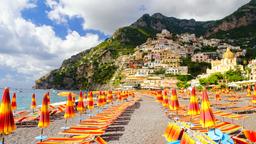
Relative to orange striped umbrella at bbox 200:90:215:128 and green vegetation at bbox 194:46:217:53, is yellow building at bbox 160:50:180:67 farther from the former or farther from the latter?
orange striped umbrella at bbox 200:90:215:128

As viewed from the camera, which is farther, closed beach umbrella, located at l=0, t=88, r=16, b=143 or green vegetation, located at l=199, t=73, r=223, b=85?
green vegetation, located at l=199, t=73, r=223, b=85

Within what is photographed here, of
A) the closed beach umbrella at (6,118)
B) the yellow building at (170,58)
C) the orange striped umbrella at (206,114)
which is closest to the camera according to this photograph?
the closed beach umbrella at (6,118)

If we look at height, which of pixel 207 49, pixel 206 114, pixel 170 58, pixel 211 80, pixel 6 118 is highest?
pixel 207 49

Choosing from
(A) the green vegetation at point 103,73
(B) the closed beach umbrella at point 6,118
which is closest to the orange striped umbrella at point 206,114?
(B) the closed beach umbrella at point 6,118

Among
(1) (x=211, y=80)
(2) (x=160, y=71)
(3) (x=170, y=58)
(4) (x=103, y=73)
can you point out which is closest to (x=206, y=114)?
(1) (x=211, y=80)

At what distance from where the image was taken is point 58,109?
81.7ft

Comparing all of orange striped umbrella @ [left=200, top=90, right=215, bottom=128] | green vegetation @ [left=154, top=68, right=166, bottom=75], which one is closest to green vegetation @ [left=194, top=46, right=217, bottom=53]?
green vegetation @ [left=154, top=68, right=166, bottom=75]

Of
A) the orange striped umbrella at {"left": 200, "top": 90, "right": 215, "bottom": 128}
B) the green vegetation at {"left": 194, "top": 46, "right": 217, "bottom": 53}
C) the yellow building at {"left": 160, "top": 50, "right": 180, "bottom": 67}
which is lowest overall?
the orange striped umbrella at {"left": 200, "top": 90, "right": 215, "bottom": 128}

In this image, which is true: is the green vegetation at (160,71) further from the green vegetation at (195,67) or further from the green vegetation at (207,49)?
the green vegetation at (207,49)

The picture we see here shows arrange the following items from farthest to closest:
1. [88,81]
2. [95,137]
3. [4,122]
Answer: [88,81], [95,137], [4,122]

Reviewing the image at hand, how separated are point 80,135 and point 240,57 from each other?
155 meters

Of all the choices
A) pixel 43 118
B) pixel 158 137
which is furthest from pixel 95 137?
pixel 158 137

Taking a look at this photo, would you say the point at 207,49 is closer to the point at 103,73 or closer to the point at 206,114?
the point at 103,73

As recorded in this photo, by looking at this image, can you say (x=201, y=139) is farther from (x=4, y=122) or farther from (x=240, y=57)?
(x=240, y=57)
